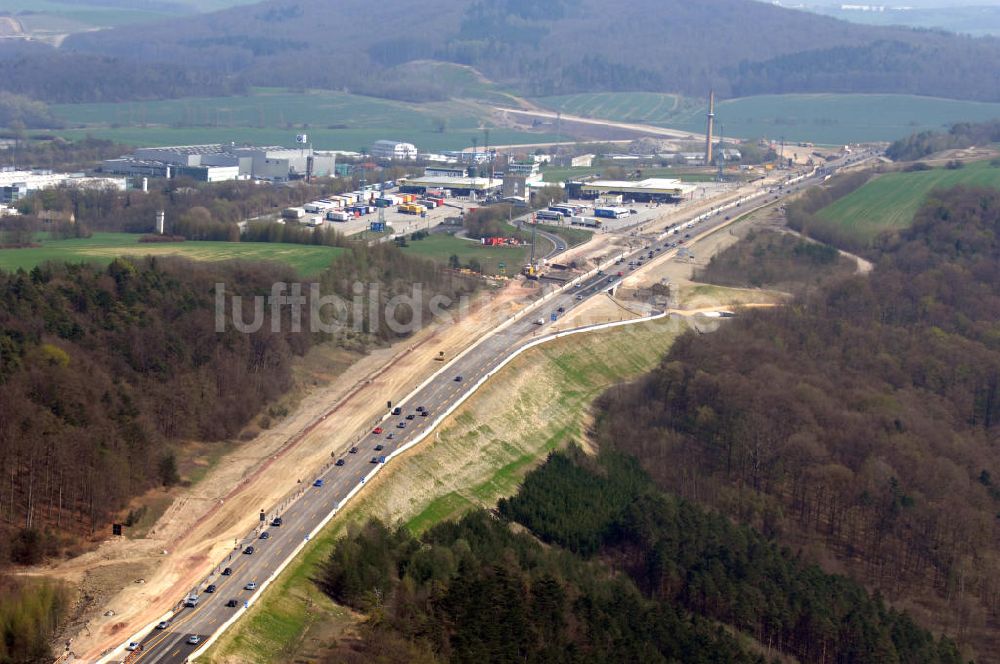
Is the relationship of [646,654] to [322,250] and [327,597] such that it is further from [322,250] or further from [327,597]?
[322,250]

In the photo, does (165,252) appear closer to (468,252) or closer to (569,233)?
(468,252)

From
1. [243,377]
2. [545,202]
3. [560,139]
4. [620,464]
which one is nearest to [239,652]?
[243,377]

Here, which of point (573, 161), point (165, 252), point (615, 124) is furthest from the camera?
point (615, 124)

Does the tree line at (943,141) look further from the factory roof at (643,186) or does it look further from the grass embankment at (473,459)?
the grass embankment at (473,459)

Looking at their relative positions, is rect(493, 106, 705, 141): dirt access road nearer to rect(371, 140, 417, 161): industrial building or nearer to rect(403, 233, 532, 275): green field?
rect(371, 140, 417, 161): industrial building

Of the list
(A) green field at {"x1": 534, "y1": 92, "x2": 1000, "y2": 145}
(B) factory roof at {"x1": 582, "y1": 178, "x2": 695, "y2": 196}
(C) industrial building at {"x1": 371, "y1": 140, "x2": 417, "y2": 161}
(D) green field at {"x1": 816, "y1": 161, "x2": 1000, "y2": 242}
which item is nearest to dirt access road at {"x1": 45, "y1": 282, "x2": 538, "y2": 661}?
(D) green field at {"x1": 816, "y1": 161, "x2": 1000, "y2": 242}

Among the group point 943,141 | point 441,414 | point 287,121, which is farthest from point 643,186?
point 287,121

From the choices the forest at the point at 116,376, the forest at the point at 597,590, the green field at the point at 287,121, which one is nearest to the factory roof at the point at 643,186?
the green field at the point at 287,121
